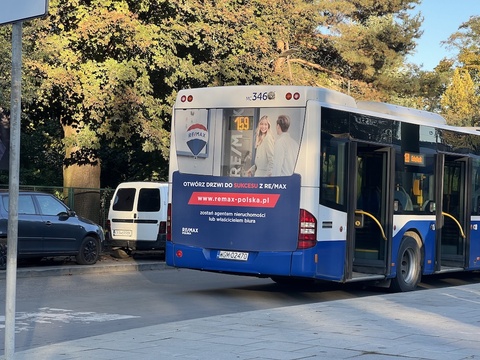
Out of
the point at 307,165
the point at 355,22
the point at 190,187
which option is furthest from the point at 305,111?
the point at 355,22

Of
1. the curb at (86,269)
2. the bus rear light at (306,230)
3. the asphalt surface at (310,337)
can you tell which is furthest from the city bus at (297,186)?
the curb at (86,269)

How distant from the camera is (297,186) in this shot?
550 inches

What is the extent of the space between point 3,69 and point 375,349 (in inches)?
548

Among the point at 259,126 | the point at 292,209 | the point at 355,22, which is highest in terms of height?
the point at 355,22

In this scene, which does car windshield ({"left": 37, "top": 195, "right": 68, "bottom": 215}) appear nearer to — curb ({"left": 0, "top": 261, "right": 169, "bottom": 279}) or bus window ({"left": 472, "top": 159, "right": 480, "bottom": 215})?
curb ({"left": 0, "top": 261, "right": 169, "bottom": 279})

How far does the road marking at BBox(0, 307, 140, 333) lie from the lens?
39.7 feet

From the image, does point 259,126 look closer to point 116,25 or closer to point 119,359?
point 119,359

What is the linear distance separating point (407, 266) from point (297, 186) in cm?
382

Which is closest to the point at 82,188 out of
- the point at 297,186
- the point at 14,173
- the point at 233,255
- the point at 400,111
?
the point at 400,111

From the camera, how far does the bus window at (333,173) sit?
1416cm

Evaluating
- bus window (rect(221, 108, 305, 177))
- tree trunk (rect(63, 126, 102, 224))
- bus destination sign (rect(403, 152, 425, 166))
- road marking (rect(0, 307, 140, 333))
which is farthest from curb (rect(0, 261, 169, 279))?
bus destination sign (rect(403, 152, 425, 166))

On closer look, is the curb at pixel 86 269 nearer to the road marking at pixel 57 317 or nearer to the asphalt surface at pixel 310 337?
the road marking at pixel 57 317

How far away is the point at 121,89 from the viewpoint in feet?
82.2

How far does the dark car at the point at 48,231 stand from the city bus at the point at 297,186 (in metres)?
5.03
